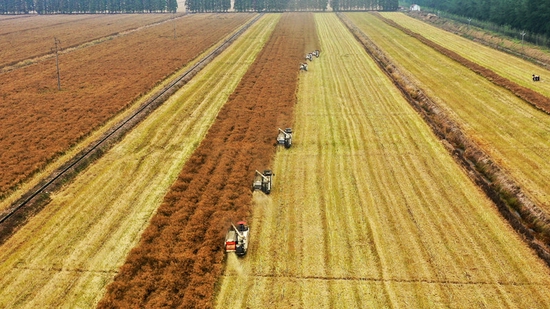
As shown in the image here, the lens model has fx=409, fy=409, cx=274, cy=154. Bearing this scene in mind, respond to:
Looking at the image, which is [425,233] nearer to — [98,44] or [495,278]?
[495,278]

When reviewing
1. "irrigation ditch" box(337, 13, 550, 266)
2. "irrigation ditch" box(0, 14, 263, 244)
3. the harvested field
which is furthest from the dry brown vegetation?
"irrigation ditch" box(0, 14, 263, 244)

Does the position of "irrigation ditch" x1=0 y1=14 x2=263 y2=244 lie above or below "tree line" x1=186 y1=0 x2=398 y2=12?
Result: below

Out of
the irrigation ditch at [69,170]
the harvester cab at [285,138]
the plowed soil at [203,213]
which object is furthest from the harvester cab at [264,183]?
the irrigation ditch at [69,170]

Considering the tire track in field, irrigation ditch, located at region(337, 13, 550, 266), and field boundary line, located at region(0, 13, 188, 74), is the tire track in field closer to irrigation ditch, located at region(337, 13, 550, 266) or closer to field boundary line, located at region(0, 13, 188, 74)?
irrigation ditch, located at region(337, 13, 550, 266)

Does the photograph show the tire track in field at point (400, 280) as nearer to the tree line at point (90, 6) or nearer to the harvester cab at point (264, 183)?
the harvester cab at point (264, 183)

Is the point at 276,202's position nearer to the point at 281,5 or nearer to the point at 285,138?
the point at 285,138
